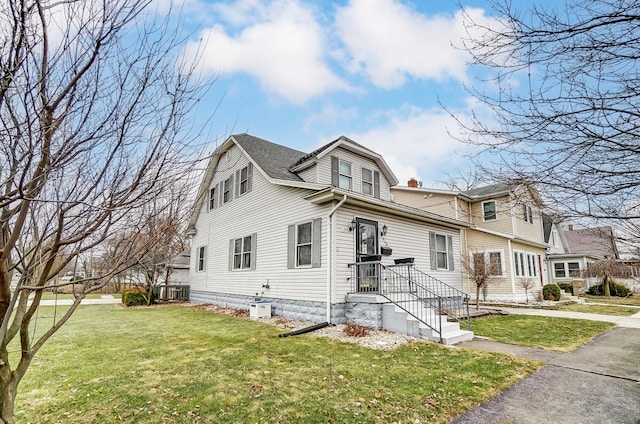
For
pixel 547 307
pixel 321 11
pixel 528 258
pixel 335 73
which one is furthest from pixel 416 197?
pixel 321 11

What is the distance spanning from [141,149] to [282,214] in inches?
328

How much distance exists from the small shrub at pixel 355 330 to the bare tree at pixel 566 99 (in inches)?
219

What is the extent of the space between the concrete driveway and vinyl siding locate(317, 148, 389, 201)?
7.30m

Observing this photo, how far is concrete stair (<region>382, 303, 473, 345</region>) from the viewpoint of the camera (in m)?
7.43

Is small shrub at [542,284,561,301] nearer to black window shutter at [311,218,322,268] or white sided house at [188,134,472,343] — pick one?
white sided house at [188,134,472,343]

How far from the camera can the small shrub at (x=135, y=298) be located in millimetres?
15875

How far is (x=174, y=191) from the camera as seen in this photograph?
2.89 metres

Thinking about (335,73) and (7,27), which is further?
(335,73)

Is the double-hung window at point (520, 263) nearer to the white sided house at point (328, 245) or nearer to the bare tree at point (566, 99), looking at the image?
the white sided house at point (328, 245)

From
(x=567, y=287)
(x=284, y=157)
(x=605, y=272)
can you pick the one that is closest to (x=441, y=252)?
(x=284, y=157)

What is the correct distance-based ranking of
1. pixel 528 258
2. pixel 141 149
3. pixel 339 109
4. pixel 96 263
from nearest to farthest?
1. pixel 141 149
2. pixel 96 263
3. pixel 339 109
4. pixel 528 258

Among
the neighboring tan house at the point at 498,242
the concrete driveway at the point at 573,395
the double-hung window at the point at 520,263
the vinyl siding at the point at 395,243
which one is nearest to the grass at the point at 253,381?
the concrete driveway at the point at 573,395

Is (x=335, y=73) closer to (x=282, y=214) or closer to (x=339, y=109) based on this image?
(x=339, y=109)

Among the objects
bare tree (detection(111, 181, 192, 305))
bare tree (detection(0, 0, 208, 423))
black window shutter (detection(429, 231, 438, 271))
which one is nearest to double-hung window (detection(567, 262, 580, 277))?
black window shutter (detection(429, 231, 438, 271))
